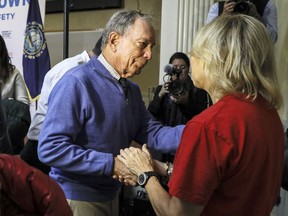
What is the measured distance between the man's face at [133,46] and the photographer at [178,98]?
0.76 metres

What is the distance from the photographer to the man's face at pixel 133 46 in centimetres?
130

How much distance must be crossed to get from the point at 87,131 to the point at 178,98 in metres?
0.98

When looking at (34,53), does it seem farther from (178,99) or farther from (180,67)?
(178,99)

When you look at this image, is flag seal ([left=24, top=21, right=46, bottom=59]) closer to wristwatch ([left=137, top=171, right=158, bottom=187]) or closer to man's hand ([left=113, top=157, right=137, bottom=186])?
man's hand ([left=113, top=157, right=137, bottom=186])

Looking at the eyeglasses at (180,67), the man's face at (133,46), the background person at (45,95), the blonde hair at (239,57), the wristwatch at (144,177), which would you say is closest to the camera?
the blonde hair at (239,57)

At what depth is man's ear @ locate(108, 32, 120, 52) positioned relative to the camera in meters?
1.31

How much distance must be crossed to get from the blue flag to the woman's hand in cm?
240

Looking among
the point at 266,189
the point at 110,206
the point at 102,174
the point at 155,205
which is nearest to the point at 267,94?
the point at 266,189

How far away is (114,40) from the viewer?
51.6 inches

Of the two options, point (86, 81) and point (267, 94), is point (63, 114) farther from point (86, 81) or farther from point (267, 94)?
point (267, 94)

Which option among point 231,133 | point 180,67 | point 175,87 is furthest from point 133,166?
point 180,67

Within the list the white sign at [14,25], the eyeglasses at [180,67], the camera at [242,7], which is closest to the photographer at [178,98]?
the eyeglasses at [180,67]

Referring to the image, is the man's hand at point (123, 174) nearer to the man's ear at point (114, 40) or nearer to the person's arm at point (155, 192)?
the person's arm at point (155, 192)

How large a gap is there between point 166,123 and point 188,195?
1.56 meters
